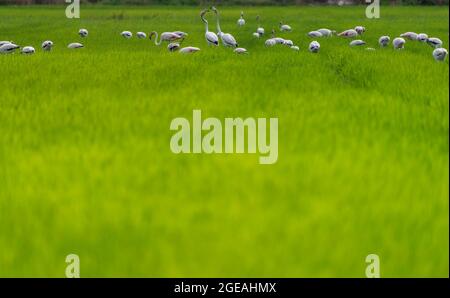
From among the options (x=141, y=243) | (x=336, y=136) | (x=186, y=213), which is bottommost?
(x=141, y=243)

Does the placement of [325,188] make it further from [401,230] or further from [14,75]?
[14,75]

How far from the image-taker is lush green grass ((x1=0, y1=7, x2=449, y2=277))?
93.4 inches

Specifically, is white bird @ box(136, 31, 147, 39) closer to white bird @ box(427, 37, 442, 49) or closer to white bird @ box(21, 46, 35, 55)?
white bird @ box(21, 46, 35, 55)

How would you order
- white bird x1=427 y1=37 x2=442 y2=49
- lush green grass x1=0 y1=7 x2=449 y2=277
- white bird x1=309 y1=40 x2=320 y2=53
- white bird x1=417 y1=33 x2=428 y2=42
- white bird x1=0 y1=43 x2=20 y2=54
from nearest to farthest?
lush green grass x1=0 y1=7 x2=449 y2=277, white bird x1=427 y1=37 x2=442 y2=49, white bird x1=309 y1=40 x2=320 y2=53, white bird x1=0 y1=43 x2=20 y2=54, white bird x1=417 y1=33 x2=428 y2=42

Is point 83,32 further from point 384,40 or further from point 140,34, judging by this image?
point 384,40

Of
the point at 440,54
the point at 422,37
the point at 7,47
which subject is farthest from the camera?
the point at 422,37

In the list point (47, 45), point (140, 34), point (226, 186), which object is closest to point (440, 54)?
point (226, 186)

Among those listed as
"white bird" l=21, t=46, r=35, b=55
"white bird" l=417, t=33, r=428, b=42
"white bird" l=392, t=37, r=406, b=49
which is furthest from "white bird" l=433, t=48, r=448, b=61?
"white bird" l=21, t=46, r=35, b=55

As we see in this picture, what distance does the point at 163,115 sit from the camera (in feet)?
15.1

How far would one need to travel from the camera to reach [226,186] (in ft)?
9.87

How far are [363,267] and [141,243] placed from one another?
0.93 meters

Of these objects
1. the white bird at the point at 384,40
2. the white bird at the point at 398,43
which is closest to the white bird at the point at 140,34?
the white bird at the point at 384,40

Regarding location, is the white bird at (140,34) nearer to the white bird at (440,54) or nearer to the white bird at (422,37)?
the white bird at (422,37)
